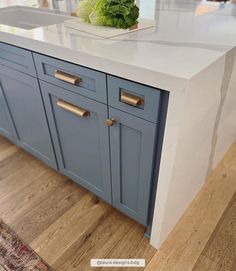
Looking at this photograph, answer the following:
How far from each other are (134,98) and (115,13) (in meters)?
0.47

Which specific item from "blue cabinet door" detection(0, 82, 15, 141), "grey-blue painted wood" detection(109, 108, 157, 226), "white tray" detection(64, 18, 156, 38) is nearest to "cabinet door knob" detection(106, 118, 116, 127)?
"grey-blue painted wood" detection(109, 108, 157, 226)

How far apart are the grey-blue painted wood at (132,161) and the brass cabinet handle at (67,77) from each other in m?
0.20

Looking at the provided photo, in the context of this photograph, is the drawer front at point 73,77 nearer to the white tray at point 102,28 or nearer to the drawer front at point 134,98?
the drawer front at point 134,98

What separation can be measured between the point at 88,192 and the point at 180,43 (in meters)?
1.02

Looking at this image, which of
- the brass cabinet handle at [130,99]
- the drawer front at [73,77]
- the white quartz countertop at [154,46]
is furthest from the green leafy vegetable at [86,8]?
the brass cabinet handle at [130,99]

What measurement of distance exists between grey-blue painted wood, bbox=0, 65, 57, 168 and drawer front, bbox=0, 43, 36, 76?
0.03m

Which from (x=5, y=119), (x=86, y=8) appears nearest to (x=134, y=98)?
(x=86, y=8)

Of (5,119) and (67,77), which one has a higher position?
(67,77)

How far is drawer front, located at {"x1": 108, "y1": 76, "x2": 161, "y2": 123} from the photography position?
0.77 metres

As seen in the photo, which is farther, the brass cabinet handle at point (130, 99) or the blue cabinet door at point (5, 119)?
the blue cabinet door at point (5, 119)

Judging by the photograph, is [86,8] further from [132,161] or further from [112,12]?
[132,161]

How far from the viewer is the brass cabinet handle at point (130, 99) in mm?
796

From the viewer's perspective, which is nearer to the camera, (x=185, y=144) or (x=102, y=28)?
(x=185, y=144)

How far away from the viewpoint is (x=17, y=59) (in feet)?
3.97
